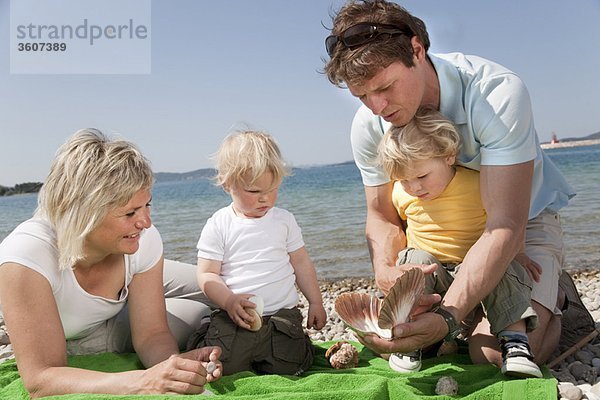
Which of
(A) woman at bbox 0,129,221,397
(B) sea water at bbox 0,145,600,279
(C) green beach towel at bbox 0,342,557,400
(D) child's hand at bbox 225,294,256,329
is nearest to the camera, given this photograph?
(C) green beach towel at bbox 0,342,557,400

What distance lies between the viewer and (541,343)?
351 cm

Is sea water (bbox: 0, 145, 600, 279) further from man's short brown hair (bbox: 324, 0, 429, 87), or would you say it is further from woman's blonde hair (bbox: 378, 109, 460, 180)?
man's short brown hair (bbox: 324, 0, 429, 87)

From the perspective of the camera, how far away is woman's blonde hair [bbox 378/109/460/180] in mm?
3354

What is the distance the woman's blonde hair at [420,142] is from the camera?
3.35 metres

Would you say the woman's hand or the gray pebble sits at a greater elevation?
the woman's hand

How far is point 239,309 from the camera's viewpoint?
11.1ft

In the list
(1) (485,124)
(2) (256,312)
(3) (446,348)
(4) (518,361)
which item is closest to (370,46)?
(1) (485,124)

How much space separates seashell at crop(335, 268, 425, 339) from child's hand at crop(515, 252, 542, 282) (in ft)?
2.65

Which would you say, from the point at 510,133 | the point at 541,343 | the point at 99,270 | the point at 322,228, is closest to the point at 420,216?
the point at 510,133

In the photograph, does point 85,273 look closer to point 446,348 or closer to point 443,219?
point 443,219

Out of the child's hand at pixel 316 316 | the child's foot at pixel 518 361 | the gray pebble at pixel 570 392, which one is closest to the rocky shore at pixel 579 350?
the gray pebble at pixel 570 392

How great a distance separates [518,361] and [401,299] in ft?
2.18

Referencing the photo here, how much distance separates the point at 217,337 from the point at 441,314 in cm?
121

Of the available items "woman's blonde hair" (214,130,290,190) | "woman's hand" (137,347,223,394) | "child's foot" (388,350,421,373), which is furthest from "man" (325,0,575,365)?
"woman's hand" (137,347,223,394)
